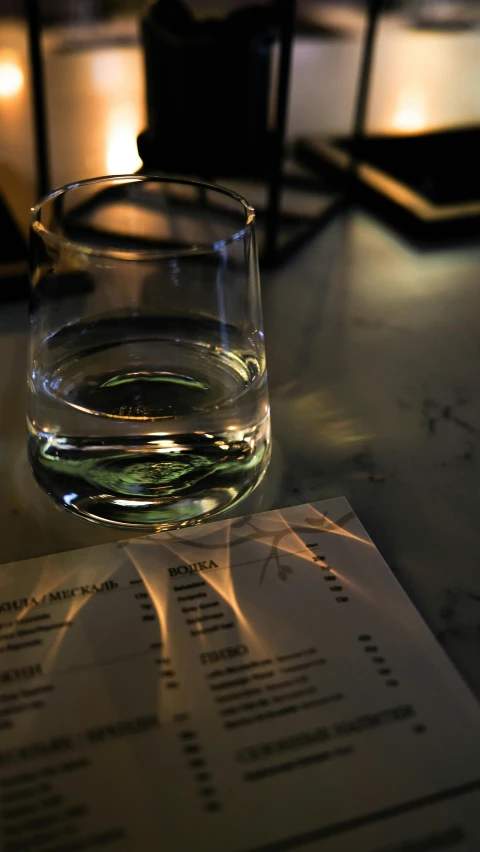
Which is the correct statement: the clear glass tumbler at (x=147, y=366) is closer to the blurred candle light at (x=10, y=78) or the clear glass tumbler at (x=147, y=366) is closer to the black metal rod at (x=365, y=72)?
A: the black metal rod at (x=365, y=72)

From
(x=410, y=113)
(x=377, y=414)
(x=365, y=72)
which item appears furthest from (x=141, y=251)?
(x=410, y=113)

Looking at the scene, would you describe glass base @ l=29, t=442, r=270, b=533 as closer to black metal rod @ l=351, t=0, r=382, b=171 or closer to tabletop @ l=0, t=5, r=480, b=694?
tabletop @ l=0, t=5, r=480, b=694

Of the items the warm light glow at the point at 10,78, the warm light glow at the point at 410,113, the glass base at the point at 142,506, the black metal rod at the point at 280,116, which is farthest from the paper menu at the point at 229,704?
the warm light glow at the point at 10,78

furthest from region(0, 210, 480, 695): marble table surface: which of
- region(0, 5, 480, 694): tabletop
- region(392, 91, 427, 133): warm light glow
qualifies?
region(392, 91, 427, 133): warm light glow

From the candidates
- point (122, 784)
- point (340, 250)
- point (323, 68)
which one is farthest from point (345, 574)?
point (323, 68)

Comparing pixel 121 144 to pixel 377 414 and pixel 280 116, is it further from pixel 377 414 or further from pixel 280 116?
pixel 377 414
